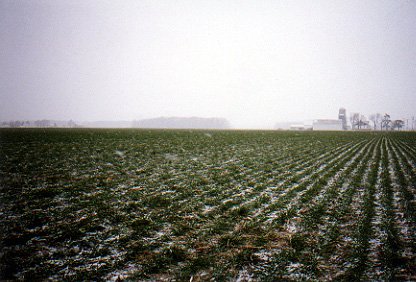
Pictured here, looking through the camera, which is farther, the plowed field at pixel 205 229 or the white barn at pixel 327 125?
the white barn at pixel 327 125

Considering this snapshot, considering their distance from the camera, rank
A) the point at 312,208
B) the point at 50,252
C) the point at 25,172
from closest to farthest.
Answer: the point at 50,252, the point at 312,208, the point at 25,172

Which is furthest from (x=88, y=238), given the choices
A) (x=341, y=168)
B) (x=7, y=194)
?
(x=341, y=168)

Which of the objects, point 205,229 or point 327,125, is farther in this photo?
point 327,125

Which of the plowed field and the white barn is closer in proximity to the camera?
the plowed field

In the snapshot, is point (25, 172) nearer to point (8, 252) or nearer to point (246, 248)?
point (8, 252)

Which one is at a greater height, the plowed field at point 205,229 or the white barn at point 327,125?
the white barn at point 327,125

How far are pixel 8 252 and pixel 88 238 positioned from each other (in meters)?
1.14

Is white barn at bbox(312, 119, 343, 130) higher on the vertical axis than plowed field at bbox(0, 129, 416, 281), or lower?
higher

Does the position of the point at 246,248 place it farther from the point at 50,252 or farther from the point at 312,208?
the point at 50,252

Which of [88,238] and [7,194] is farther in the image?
[7,194]

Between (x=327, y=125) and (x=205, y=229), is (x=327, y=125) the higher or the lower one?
the higher one

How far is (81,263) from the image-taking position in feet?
10.6

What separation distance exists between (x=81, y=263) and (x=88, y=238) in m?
0.84

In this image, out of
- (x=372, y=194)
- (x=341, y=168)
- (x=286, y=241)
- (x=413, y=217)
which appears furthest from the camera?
(x=341, y=168)
